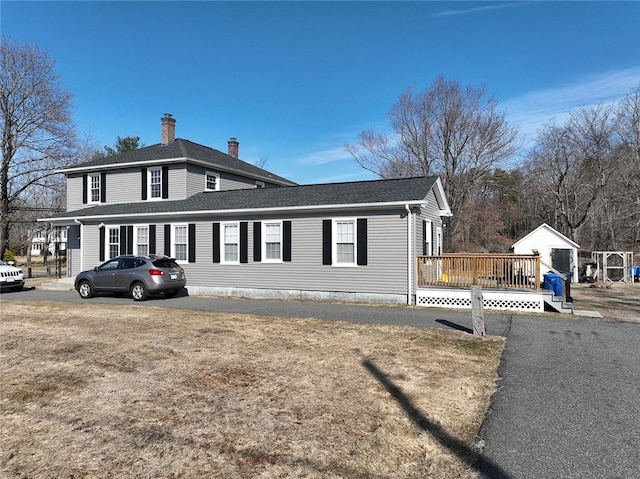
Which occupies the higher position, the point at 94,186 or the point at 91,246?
the point at 94,186

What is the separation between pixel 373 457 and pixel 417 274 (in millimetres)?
9960

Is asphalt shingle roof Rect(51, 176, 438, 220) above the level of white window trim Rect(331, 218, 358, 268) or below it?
above

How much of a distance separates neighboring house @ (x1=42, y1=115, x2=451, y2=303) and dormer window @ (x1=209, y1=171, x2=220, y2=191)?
0.05 metres

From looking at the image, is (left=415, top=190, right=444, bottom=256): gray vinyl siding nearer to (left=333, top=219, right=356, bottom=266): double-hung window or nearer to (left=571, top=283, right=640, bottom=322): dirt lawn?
(left=333, top=219, right=356, bottom=266): double-hung window

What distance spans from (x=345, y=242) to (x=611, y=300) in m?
9.86

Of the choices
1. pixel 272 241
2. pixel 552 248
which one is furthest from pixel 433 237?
A: pixel 552 248

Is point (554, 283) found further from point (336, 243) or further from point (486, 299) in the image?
point (336, 243)

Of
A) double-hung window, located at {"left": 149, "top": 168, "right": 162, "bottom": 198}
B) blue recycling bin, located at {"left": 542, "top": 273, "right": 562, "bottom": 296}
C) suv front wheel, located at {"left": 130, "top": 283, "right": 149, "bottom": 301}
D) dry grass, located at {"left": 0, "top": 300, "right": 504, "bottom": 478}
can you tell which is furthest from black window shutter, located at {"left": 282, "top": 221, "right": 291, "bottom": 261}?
blue recycling bin, located at {"left": 542, "top": 273, "right": 562, "bottom": 296}

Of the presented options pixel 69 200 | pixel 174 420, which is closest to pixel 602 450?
pixel 174 420

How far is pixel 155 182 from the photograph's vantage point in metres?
19.6

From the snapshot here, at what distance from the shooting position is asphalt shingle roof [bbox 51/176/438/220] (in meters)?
13.8

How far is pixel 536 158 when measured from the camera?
1353 inches

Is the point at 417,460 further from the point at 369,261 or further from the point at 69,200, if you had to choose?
the point at 69,200

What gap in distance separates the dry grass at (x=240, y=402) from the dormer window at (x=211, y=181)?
12.3 meters
